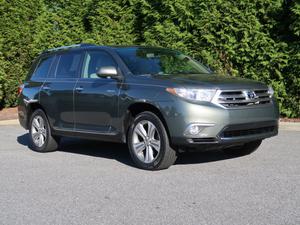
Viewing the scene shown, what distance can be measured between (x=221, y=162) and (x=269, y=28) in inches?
210

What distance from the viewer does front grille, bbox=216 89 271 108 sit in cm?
670

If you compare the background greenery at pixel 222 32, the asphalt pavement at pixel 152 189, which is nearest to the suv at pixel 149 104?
the asphalt pavement at pixel 152 189

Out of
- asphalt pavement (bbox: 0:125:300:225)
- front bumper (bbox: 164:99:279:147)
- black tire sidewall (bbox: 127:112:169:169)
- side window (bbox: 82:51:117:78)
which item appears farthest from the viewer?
side window (bbox: 82:51:117:78)

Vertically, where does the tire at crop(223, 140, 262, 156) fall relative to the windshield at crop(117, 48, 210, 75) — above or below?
below

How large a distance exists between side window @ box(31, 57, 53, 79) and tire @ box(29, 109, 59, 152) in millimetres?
671

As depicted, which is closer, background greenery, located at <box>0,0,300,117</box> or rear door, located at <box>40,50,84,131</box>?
rear door, located at <box>40,50,84,131</box>

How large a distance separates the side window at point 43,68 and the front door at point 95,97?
130cm

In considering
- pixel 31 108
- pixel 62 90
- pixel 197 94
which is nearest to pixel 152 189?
pixel 197 94

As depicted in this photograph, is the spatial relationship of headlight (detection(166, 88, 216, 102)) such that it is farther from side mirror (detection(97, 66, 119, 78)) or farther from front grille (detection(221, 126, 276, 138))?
side mirror (detection(97, 66, 119, 78))

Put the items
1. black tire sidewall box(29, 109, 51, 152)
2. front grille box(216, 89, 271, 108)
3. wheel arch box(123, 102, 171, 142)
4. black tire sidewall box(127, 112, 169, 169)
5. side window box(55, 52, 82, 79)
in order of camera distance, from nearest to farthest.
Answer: front grille box(216, 89, 271, 108) → black tire sidewall box(127, 112, 169, 169) → wheel arch box(123, 102, 171, 142) → side window box(55, 52, 82, 79) → black tire sidewall box(29, 109, 51, 152)

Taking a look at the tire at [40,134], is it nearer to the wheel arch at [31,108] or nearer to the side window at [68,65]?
the wheel arch at [31,108]

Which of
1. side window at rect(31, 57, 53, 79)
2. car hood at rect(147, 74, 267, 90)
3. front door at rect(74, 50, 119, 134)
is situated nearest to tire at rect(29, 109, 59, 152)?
side window at rect(31, 57, 53, 79)

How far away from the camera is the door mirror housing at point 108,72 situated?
24.3 feet

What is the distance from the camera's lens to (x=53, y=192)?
20.2ft
